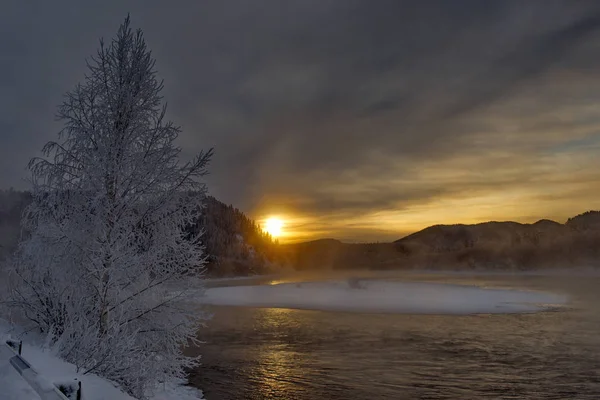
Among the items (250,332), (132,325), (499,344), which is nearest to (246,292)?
(250,332)

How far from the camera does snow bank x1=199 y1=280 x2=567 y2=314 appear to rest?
184 feet

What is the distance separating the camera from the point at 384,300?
213ft

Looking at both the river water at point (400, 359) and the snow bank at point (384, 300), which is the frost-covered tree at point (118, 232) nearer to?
the river water at point (400, 359)

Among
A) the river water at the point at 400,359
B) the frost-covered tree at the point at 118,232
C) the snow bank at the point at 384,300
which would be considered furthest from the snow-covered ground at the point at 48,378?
the snow bank at the point at 384,300

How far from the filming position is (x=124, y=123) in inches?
530

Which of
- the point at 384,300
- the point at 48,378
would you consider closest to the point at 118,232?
the point at 48,378

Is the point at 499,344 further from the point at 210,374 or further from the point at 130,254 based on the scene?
the point at 130,254

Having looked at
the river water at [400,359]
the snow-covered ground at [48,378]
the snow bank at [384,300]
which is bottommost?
the snow bank at [384,300]

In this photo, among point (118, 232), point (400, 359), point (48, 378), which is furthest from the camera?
point (400, 359)

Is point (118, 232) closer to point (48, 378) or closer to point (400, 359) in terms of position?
point (48, 378)

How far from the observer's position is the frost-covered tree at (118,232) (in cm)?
1229

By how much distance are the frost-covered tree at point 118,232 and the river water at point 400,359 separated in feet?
25.3

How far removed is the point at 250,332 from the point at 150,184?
26636mm

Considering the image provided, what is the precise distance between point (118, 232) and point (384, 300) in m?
56.5
